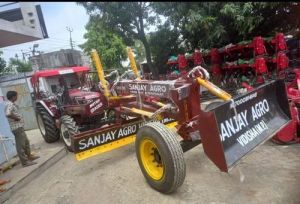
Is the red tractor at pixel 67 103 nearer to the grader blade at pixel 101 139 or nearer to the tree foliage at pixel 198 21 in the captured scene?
the grader blade at pixel 101 139

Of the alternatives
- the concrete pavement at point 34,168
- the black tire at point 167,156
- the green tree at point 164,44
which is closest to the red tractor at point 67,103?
the concrete pavement at point 34,168

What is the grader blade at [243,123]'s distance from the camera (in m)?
3.38

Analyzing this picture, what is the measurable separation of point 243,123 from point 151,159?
1398 mm

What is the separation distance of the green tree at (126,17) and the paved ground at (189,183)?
11111 mm

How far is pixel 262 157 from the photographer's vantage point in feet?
15.9

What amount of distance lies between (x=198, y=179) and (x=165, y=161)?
895 mm

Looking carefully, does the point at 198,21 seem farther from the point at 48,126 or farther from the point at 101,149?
the point at 101,149

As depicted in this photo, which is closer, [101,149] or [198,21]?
[101,149]

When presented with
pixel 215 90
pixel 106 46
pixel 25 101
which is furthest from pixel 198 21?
pixel 106 46

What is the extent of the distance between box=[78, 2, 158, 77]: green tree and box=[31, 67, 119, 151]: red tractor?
25.4 feet

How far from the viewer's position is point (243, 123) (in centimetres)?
384

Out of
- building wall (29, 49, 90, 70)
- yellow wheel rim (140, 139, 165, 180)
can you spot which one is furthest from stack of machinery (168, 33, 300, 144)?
building wall (29, 49, 90, 70)

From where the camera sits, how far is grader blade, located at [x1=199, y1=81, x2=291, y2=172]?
338 cm

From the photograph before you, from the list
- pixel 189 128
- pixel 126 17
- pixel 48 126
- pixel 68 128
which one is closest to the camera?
pixel 189 128
